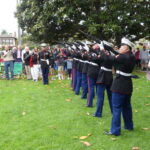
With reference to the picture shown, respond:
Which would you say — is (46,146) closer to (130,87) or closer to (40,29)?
(130,87)

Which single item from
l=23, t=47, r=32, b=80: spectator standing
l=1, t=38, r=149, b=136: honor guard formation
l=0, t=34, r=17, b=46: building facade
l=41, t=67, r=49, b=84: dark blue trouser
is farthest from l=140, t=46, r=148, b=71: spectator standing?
l=0, t=34, r=17, b=46: building facade

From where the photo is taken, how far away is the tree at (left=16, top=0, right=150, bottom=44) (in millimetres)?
18578

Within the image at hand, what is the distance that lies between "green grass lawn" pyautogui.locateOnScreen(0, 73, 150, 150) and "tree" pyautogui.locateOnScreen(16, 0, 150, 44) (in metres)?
8.38

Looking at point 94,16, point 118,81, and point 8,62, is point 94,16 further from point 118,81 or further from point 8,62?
point 118,81

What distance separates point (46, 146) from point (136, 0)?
15.2 meters

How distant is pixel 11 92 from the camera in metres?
12.1

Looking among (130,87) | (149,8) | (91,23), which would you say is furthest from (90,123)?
(149,8)

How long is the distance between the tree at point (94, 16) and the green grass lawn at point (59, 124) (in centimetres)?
838

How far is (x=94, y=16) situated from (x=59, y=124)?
1301 centimetres

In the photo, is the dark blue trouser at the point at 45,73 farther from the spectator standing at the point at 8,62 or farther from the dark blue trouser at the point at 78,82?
the dark blue trouser at the point at 78,82

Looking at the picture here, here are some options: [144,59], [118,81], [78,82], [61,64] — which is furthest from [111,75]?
[144,59]

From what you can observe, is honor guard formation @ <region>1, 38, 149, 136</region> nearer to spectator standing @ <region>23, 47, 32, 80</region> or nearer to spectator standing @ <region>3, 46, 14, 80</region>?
spectator standing @ <region>23, 47, 32, 80</region>

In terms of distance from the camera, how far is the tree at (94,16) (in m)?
18.6

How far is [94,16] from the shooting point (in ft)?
62.6
